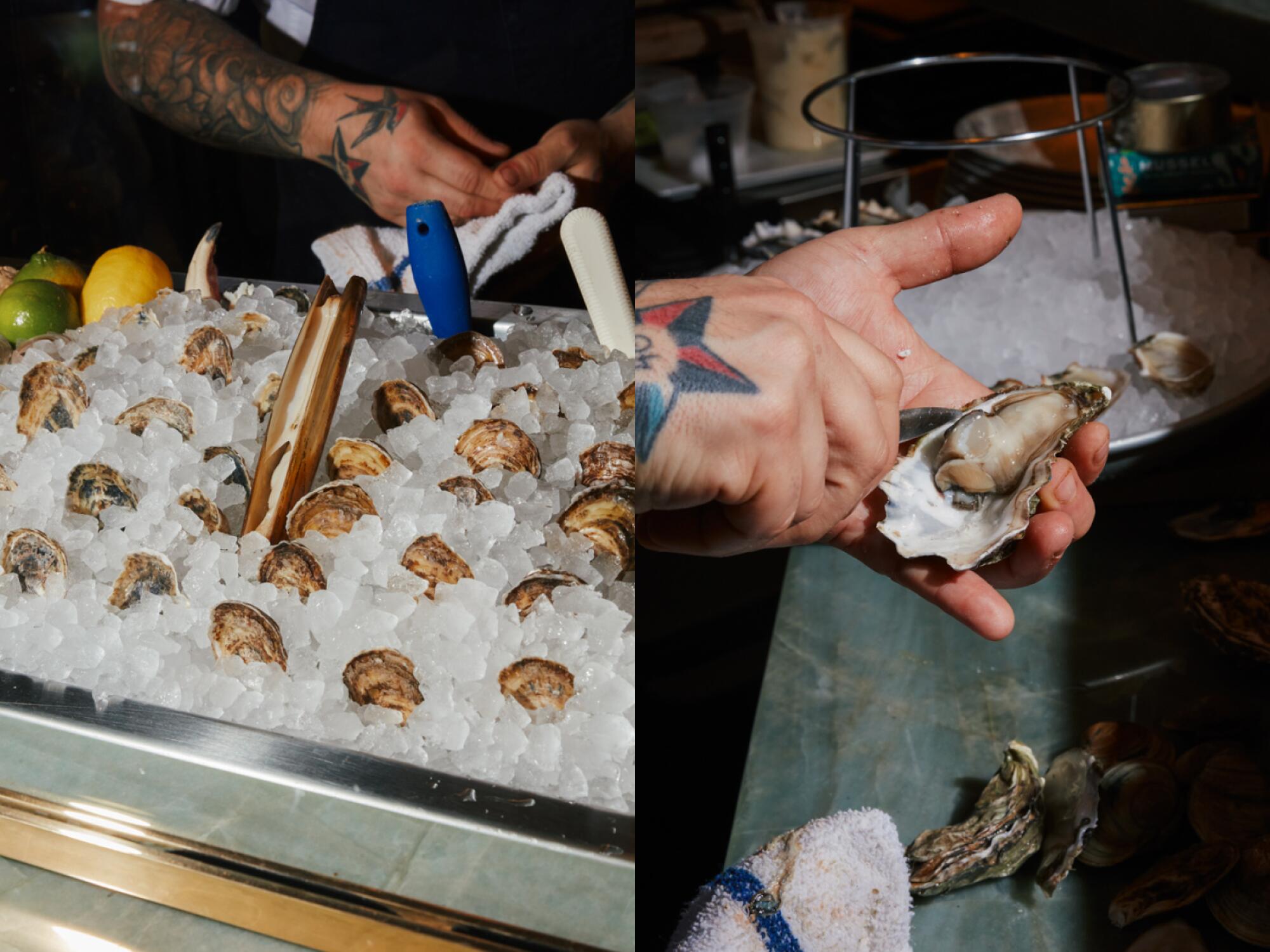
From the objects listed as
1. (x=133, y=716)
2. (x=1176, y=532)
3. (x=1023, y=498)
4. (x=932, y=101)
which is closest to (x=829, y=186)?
(x=932, y=101)

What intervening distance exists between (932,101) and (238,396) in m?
2.25

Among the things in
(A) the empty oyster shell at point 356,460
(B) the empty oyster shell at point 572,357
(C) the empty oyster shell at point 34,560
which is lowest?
(C) the empty oyster shell at point 34,560

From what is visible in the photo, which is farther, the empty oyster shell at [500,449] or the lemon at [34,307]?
the lemon at [34,307]

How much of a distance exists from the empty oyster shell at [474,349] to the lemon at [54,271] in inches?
14.0

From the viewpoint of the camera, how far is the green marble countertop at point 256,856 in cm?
51

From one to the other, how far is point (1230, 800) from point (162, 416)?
888 mm

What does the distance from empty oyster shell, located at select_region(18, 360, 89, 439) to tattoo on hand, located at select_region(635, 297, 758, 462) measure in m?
0.48

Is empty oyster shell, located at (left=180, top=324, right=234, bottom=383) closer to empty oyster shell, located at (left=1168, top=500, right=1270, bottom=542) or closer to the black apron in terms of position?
the black apron

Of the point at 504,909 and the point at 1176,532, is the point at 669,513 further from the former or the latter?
the point at 1176,532

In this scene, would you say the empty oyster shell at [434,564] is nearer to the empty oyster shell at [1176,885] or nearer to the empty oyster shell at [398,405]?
the empty oyster shell at [398,405]

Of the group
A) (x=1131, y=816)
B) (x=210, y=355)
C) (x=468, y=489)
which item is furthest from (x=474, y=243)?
(x=1131, y=816)

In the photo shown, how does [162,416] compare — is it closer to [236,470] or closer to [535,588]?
[236,470]

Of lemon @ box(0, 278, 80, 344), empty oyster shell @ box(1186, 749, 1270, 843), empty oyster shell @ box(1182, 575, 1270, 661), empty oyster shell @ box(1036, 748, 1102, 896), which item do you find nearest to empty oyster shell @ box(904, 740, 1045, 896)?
empty oyster shell @ box(1036, 748, 1102, 896)

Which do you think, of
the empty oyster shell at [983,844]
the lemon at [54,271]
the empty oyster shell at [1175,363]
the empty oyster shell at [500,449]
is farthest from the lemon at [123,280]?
the empty oyster shell at [1175,363]
